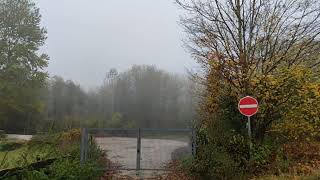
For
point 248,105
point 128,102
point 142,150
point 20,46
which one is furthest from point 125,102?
point 20,46

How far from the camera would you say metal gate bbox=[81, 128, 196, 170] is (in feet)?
49.0

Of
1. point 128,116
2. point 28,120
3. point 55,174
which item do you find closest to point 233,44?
point 128,116

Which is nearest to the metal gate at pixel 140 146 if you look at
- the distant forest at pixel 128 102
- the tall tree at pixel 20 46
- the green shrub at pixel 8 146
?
the distant forest at pixel 128 102

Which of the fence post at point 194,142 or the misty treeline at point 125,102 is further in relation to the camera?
the misty treeline at point 125,102

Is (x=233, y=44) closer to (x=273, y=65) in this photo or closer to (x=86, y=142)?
(x=273, y=65)

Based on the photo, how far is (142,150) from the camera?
1563 centimetres

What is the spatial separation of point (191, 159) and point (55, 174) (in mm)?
4402

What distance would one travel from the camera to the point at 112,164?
15516 mm

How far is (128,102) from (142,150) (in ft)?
10.0

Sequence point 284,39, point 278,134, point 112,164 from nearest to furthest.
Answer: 1. point 112,164
2. point 278,134
3. point 284,39

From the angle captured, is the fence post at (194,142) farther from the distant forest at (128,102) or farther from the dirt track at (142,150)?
the distant forest at (128,102)

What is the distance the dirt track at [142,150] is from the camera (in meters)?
15.7

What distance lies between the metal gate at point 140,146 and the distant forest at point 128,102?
1.22 metres

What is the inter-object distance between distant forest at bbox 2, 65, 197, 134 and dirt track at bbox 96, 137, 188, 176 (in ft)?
3.50
